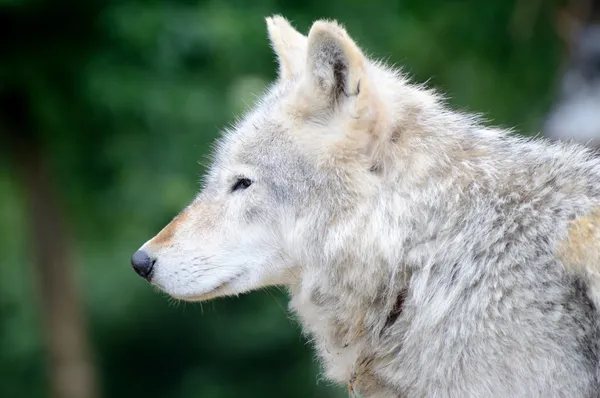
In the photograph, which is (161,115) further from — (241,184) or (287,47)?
(241,184)

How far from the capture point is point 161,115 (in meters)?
8.06

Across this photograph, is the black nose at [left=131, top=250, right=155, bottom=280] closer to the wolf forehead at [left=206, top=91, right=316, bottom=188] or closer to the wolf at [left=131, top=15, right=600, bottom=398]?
the wolf at [left=131, top=15, right=600, bottom=398]

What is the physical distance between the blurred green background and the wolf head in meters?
2.33

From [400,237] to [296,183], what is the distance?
506 millimetres

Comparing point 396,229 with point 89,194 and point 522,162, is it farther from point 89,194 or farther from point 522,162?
point 89,194

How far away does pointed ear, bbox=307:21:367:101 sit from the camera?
3652 mm

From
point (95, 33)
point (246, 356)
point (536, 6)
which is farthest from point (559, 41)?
point (246, 356)

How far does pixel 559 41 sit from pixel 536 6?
580mm

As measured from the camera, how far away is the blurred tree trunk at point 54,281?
34.2 ft

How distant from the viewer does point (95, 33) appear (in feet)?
28.2

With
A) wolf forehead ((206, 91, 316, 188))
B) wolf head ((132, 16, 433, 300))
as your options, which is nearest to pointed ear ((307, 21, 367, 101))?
wolf head ((132, 16, 433, 300))

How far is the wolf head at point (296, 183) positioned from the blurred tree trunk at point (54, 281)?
671 centimetres

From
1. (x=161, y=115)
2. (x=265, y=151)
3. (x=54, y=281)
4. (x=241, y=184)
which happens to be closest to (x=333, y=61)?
(x=265, y=151)

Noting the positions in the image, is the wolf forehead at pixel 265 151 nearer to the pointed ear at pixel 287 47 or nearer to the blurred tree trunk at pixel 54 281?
the pointed ear at pixel 287 47
